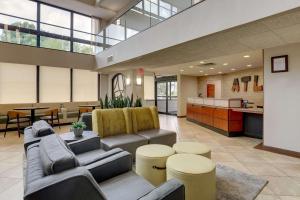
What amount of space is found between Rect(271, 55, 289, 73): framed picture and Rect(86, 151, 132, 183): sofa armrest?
386 cm

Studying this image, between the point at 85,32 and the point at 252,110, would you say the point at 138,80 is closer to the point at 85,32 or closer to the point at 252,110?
the point at 85,32

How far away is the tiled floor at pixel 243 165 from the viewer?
2.47 m

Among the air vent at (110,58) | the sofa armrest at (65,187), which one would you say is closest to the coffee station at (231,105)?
the air vent at (110,58)

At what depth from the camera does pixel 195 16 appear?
354 cm

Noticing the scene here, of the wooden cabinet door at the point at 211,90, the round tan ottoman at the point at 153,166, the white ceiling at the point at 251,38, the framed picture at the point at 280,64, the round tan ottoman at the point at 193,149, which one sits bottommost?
the round tan ottoman at the point at 153,166

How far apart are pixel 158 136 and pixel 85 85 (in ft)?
21.1

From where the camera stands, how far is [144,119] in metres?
4.16

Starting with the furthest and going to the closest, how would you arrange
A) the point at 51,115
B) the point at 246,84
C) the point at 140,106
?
the point at 246,84 → the point at 51,115 → the point at 140,106

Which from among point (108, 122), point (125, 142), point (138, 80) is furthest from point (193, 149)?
point (138, 80)

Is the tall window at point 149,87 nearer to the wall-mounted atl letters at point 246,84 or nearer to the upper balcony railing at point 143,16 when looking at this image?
the upper balcony railing at point 143,16

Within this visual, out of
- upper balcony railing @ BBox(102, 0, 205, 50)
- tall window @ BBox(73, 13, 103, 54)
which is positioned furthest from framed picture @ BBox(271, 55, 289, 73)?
tall window @ BBox(73, 13, 103, 54)

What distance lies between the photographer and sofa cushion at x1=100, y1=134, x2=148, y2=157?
124 inches

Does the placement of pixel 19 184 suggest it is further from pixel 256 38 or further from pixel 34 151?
pixel 256 38

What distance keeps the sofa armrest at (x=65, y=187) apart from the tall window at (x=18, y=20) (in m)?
7.61
